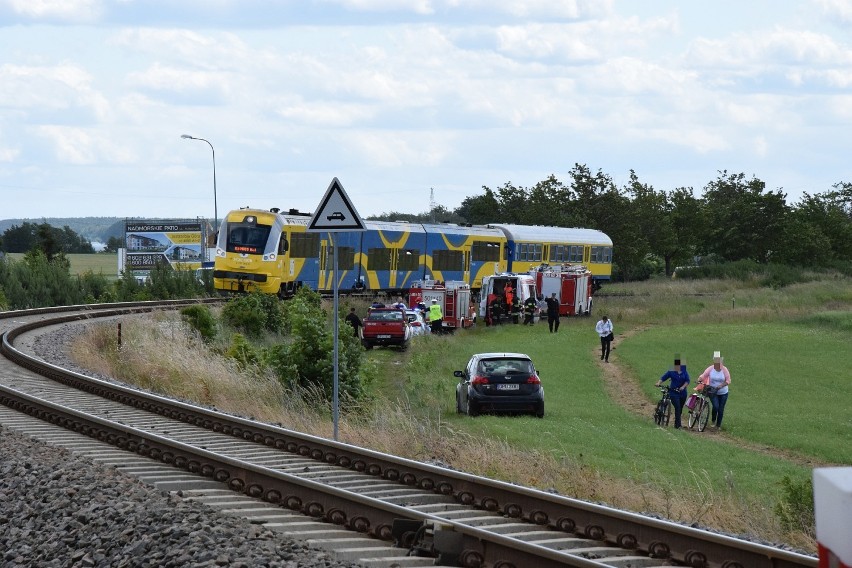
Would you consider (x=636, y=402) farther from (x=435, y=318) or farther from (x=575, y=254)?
(x=575, y=254)

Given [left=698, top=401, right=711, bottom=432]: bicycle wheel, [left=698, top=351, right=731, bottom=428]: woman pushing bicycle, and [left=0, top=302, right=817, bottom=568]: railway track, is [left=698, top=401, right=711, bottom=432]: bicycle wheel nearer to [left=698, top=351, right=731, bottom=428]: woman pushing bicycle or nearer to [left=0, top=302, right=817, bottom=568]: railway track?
[left=698, top=351, right=731, bottom=428]: woman pushing bicycle

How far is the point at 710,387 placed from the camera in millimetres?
24281

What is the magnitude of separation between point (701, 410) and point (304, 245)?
24.2 metres

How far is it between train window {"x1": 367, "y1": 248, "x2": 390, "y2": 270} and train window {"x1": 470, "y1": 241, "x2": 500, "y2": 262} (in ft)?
23.8

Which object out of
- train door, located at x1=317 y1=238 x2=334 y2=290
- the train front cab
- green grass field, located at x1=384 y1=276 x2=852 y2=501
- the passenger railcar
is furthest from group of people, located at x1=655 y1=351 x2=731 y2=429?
the passenger railcar

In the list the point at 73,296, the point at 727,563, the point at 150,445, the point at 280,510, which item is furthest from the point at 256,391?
the point at 73,296

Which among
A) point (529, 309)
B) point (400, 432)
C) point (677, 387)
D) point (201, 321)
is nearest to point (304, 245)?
point (529, 309)

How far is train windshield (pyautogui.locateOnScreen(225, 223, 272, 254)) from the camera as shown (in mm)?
44250

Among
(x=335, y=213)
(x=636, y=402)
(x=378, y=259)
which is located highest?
(x=335, y=213)

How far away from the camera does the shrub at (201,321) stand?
3481cm

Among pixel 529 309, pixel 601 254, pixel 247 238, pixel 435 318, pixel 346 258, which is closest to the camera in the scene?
pixel 247 238

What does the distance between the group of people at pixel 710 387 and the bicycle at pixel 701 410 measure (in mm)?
31

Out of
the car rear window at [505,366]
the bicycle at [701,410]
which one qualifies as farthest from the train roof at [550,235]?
the car rear window at [505,366]

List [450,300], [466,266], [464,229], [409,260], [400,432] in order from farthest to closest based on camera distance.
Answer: [464,229]
[466,266]
[409,260]
[450,300]
[400,432]
